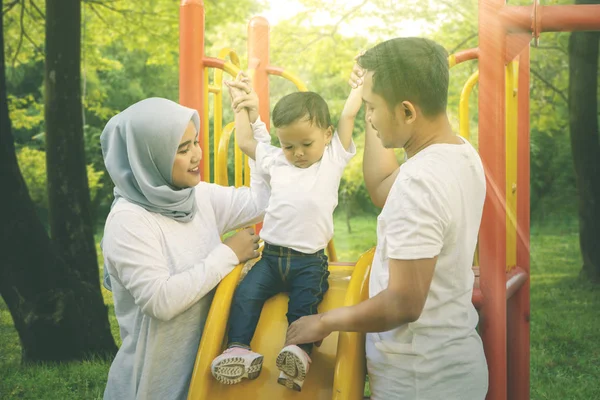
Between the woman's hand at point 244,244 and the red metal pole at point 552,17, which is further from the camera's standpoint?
the woman's hand at point 244,244

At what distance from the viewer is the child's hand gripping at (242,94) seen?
269cm

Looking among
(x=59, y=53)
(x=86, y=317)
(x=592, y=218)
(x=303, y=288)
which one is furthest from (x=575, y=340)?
(x=59, y=53)

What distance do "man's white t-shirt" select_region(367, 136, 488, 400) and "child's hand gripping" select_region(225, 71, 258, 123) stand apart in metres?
1.15

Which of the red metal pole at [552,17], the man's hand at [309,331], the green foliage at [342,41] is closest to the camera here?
the man's hand at [309,331]

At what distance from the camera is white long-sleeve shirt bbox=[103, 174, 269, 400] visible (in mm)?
2109

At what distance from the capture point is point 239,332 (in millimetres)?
2195

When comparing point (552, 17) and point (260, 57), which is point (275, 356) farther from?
point (260, 57)

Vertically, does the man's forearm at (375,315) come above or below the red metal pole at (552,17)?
below

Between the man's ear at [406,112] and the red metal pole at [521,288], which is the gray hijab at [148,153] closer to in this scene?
the man's ear at [406,112]

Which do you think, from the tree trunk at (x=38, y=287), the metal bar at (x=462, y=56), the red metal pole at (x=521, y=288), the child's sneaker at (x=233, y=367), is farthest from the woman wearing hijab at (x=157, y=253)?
the tree trunk at (x=38, y=287)

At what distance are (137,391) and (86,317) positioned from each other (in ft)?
11.4

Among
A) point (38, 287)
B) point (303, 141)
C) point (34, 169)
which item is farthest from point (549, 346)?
point (34, 169)


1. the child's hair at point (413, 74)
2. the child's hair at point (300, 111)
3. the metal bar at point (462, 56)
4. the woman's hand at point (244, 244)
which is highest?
the metal bar at point (462, 56)

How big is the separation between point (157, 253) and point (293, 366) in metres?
0.59
